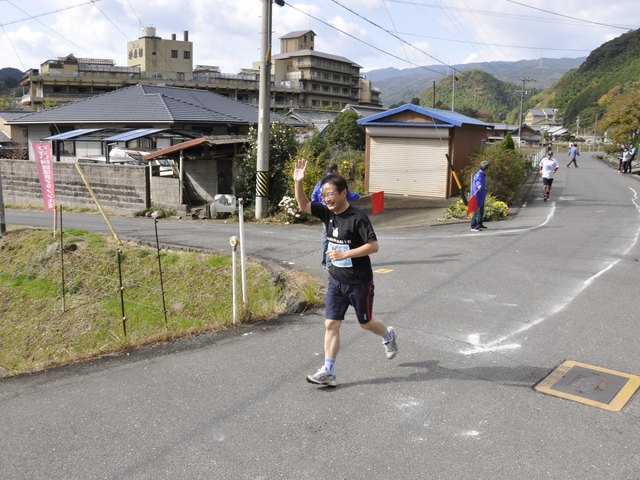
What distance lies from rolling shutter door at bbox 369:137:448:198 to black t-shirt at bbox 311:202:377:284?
615 inches

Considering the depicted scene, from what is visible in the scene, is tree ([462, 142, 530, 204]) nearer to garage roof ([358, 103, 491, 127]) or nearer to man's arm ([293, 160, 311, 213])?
garage roof ([358, 103, 491, 127])

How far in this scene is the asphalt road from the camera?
3615 mm

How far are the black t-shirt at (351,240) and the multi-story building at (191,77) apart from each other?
57.6m

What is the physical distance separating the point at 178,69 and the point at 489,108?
332 feet

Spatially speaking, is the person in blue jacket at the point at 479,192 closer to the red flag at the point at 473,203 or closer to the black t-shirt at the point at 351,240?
the red flag at the point at 473,203

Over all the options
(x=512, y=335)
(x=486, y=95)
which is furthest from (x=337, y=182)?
(x=486, y=95)

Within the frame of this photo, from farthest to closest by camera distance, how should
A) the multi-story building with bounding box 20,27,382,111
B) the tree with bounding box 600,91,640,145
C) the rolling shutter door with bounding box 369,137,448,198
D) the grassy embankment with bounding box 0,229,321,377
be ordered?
the multi-story building with bounding box 20,27,382,111
the tree with bounding box 600,91,640,145
the rolling shutter door with bounding box 369,137,448,198
the grassy embankment with bounding box 0,229,321,377

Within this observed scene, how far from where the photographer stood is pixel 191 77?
72.6 metres

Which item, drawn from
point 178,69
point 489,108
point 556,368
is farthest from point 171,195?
point 489,108

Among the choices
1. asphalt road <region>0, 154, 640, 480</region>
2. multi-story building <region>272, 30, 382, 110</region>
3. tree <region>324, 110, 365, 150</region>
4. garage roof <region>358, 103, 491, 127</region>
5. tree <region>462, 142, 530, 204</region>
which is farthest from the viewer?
multi-story building <region>272, 30, 382, 110</region>

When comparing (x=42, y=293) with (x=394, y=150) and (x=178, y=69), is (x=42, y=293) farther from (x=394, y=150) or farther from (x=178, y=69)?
(x=178, y=69)

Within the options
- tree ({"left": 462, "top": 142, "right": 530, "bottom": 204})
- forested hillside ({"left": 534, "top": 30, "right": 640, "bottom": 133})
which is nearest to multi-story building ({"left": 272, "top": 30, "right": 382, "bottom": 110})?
forested hillside ({"left": 534, "top": 30, "right": 640, "bottom": 133})

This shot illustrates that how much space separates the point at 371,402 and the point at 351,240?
4.21 ft

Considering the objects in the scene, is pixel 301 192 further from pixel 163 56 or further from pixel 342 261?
pixel 163 56
